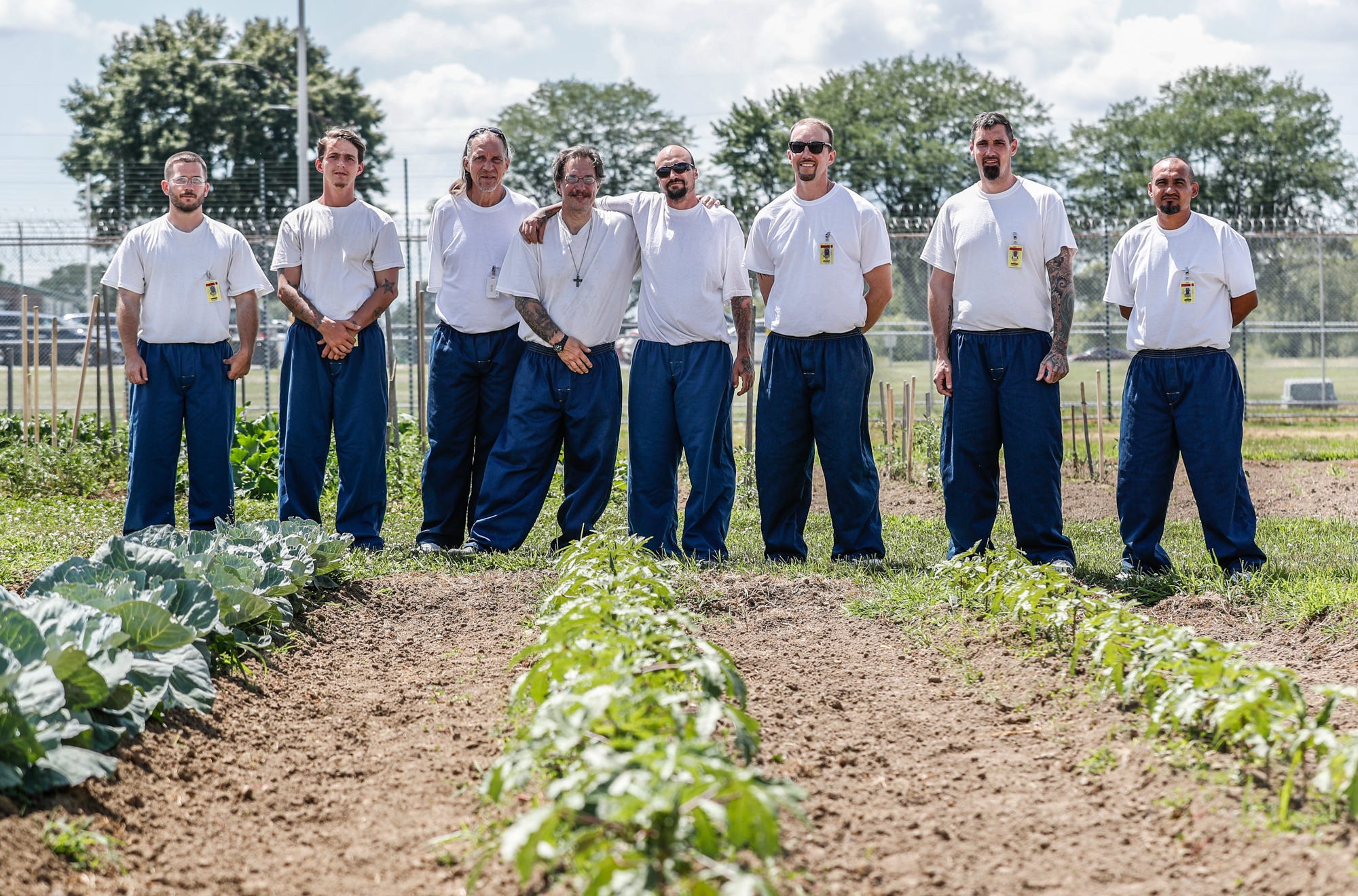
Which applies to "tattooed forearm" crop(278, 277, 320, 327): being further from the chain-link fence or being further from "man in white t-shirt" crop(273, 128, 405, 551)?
the chain-link fence

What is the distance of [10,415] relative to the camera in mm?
11078

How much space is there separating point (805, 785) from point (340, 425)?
4054 millimetres

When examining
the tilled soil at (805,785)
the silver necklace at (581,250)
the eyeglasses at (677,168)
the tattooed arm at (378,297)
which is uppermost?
the eyeglasses at (677,168)

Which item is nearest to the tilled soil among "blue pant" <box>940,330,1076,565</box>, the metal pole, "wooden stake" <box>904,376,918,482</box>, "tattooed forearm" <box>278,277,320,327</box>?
"blue pant" <box>940,330,1076,565</box>

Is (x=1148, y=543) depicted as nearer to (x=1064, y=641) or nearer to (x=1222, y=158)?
(x=1064, y=641)

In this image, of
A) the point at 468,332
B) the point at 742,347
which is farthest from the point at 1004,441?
the point at 468,332

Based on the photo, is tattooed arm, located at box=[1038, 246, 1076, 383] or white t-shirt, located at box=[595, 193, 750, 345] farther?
white t-shirt, located at box=[595, 193, 750, 345]

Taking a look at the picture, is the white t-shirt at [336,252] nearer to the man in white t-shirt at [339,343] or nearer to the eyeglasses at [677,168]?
the man in white t-shirt at [339,343]

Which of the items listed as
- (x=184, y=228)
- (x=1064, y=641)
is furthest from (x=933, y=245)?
(x=184, y=228)

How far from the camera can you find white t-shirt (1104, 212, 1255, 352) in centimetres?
562

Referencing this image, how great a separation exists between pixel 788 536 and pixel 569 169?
2.09 meters

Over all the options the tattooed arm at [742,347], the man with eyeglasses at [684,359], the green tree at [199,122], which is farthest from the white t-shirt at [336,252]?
the green tree at [199,122]

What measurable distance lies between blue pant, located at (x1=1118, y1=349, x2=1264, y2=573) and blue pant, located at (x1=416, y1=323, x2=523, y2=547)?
3027mm

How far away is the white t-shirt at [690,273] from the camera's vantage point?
6.13 m
